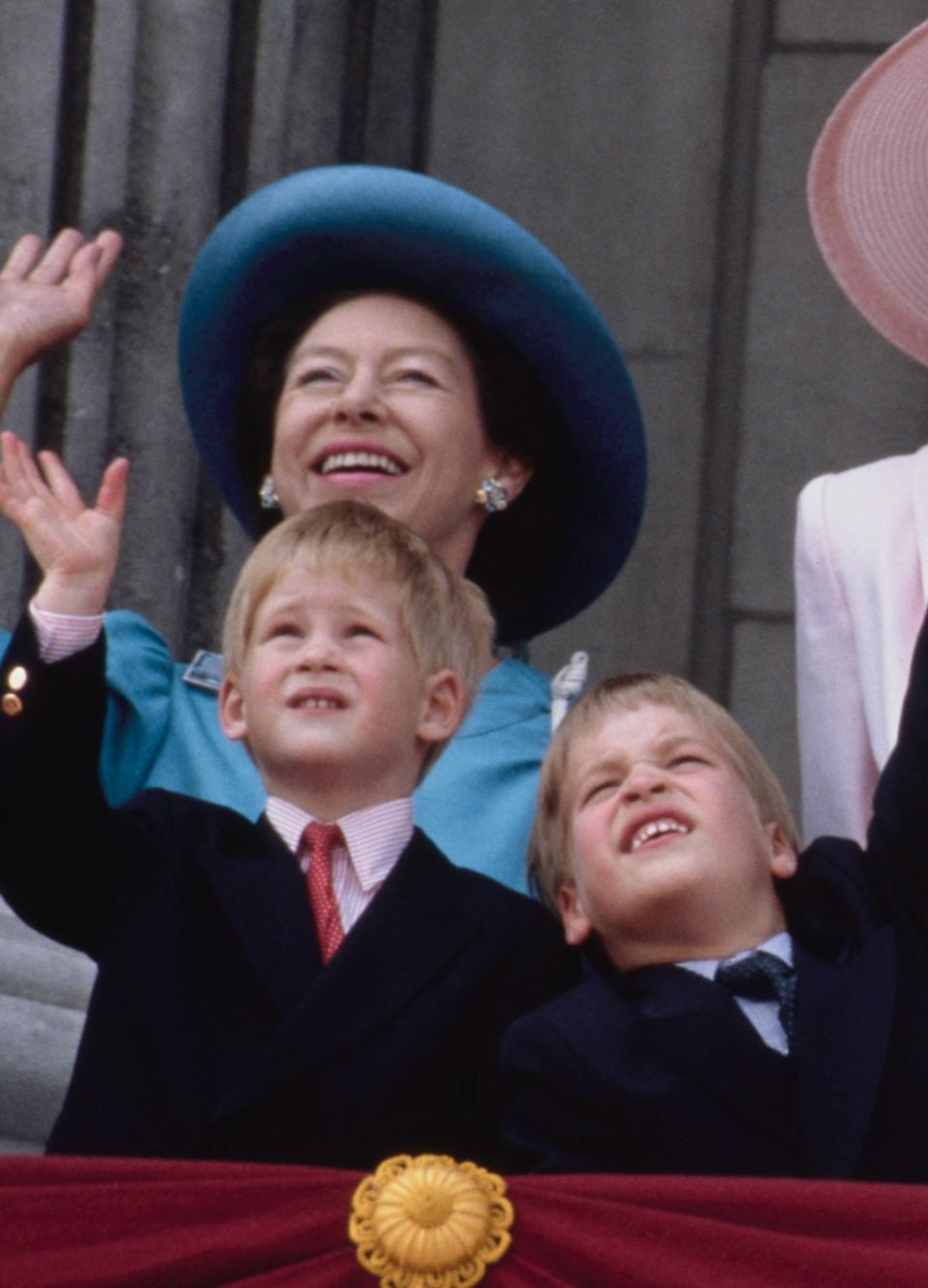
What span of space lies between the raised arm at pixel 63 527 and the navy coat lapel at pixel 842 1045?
2.14ft

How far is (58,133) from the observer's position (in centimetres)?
393

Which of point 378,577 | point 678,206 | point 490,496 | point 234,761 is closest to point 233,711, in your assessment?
point 378,577

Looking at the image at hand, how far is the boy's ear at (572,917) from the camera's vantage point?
254cm

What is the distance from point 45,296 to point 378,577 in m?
0.60

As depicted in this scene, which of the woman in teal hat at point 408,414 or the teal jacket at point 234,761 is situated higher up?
the woman in teal hat at point 408,414

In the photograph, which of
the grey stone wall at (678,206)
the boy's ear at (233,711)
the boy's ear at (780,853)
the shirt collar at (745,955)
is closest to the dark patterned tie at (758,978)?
the shirt collar at (745,955)

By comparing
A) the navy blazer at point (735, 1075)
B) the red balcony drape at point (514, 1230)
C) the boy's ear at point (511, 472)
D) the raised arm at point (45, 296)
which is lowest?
the red balcony drape at point (514, 1230)

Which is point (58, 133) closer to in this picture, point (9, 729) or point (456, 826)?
point (456, 826)

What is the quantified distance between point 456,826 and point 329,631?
48 cm

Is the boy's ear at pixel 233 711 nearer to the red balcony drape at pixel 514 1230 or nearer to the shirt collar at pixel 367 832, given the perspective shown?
the shirt collar at pixel 367 832

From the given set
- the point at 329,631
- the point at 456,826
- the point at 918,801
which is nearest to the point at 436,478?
the point at 456,826

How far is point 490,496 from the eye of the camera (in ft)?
10.9

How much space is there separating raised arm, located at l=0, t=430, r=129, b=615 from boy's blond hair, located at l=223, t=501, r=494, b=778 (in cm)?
14

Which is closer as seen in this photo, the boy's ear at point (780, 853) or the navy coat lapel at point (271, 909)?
the navy coat lapel at point (271, 909)
